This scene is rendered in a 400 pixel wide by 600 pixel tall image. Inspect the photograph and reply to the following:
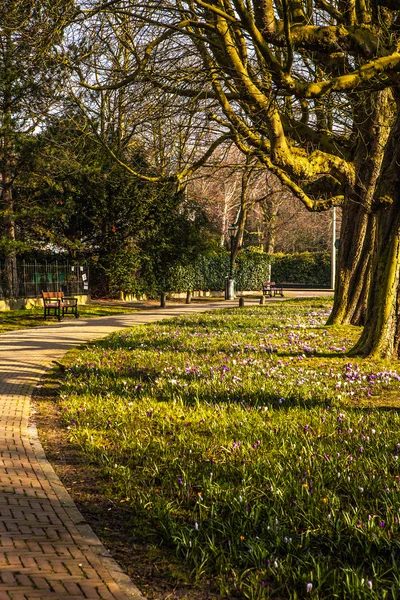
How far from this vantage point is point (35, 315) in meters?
22.9

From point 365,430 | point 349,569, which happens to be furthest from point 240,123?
point 349,569

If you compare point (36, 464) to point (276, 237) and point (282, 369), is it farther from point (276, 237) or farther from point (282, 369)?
point (276, 237)

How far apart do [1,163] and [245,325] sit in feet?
42.9

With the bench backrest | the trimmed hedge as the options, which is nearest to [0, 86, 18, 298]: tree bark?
the bench backrest

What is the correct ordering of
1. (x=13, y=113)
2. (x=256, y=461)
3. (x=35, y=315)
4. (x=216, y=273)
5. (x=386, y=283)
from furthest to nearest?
(x=216, y=273), (x=13, y=113), (x=35, y=315), (x=386, y=283), (x=256, y=461)

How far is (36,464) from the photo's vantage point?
577 cm

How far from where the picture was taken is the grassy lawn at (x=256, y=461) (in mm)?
3650

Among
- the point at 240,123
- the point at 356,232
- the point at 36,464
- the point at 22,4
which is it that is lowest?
the point at 36,464

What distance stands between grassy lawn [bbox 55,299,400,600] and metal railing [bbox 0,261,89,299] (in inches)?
608

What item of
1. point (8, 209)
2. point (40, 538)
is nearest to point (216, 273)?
point (8, 209)

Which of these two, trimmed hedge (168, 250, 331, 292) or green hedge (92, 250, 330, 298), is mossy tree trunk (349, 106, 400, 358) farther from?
trimmed hedge (168, 250, 331, 292)

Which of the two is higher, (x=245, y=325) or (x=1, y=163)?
(x=1, y=163)

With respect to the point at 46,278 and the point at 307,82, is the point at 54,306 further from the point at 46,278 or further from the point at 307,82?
the point at 307,82

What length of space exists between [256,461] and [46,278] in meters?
23.7
